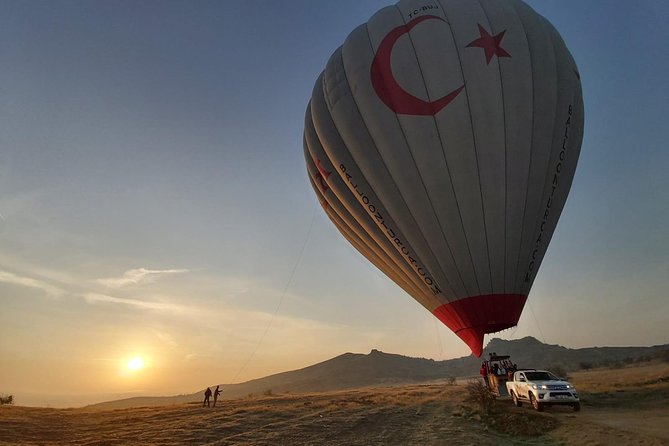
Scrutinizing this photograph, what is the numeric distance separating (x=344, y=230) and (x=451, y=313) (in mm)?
8805

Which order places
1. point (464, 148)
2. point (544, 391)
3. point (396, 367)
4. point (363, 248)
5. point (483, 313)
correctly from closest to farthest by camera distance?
point (544, 391)
point (483, 313)
point (464, 148)
point (363, 248)
point (396, 367)

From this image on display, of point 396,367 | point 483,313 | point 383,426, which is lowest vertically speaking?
point 383,426

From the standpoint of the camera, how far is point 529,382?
53.2 feet

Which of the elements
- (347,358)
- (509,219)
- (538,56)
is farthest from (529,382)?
(347,358)

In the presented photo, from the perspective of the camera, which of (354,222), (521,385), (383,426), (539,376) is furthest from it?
(354,222)

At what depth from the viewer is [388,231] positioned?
19.5 meters

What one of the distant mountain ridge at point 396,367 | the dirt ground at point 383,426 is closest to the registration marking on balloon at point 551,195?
the dirt ground at point 383,426

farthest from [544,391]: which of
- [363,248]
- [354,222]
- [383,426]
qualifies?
[354,222]

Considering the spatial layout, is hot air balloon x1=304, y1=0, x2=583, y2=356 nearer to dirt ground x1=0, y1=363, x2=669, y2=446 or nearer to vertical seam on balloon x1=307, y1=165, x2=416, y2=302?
vertical seam on balloon x1=307, y1=165, x2=416, y2=302

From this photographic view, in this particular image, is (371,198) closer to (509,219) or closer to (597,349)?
(509,219)

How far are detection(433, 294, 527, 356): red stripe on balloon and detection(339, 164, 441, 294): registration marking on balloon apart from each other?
1331 millimetres

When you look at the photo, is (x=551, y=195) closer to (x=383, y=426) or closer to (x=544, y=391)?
(x=544, y=391)

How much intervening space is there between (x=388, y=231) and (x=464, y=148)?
5.25 m

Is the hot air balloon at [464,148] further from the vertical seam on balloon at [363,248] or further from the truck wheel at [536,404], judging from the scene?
the truck wheel at [536,404]
